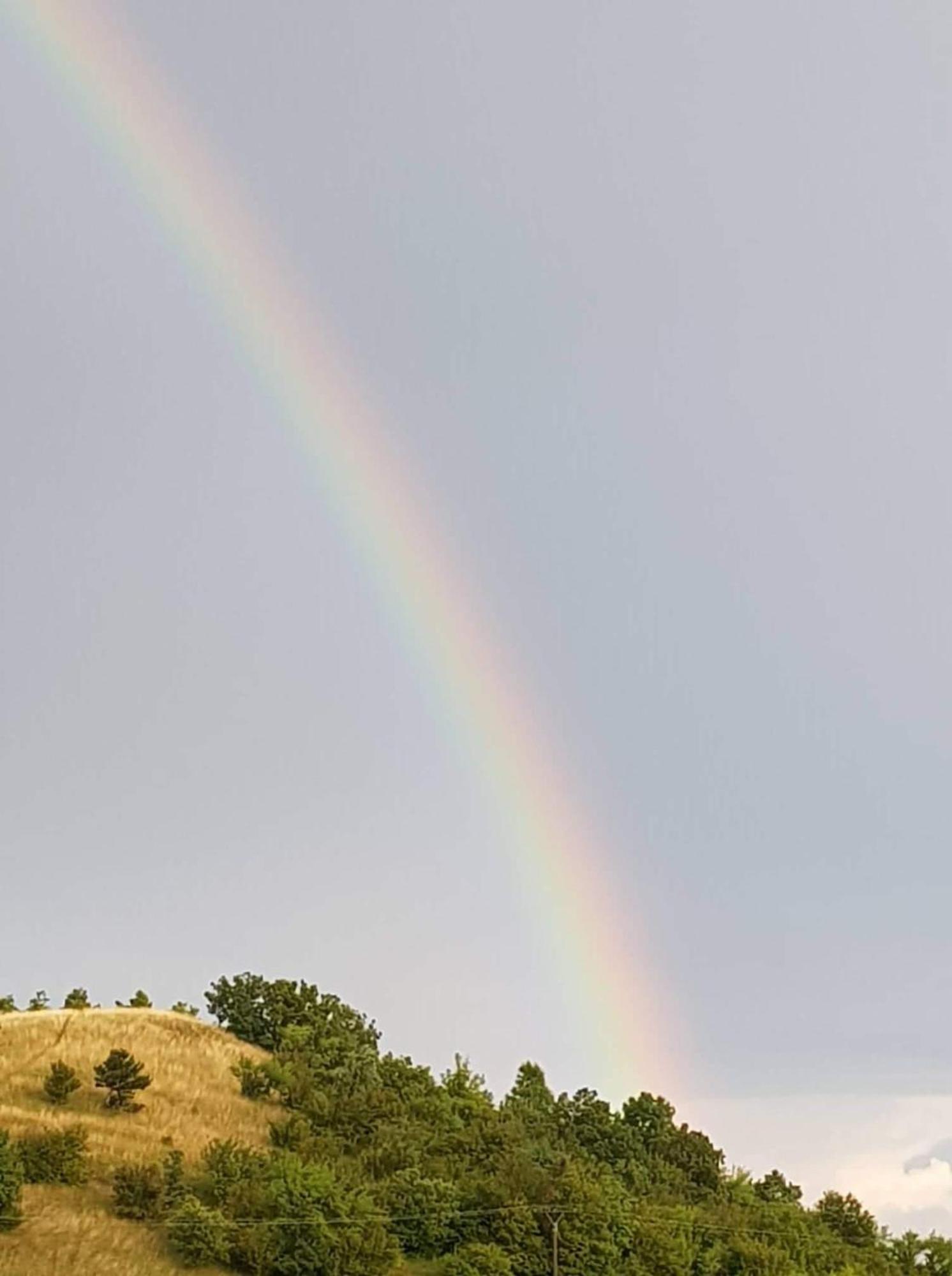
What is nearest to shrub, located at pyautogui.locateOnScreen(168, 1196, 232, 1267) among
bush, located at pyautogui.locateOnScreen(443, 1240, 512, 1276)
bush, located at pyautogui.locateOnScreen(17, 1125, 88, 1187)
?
bush, located at pyautogui.locateOnScreen(17, 1125, 88, 1187)

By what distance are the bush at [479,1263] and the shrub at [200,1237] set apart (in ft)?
26.8

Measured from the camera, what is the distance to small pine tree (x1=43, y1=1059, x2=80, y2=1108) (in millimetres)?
66000

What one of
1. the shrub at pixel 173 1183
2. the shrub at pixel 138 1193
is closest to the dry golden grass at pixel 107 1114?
the shrub at pixel 138 1193

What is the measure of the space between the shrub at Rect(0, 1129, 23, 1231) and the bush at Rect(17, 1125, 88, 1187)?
245 centimetres

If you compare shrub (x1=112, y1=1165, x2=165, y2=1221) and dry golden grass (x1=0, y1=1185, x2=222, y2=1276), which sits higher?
shrub (x1=112, y1=1165, x2=165, y2=1221)

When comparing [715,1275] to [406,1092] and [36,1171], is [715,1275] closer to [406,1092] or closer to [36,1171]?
[406,1092]

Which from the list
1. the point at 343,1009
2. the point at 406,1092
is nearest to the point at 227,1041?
the point at 343,1009

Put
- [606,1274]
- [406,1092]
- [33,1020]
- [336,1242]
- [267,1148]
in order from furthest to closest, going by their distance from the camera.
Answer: [33,1020] → [406,1092] → [267,1148] → [606,1274] → [336,1242]

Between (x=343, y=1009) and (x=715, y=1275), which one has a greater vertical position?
(x=343, y=1009)

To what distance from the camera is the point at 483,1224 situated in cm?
5447

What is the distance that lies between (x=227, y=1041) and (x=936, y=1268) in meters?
40.7

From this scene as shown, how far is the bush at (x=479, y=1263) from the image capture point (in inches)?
1988

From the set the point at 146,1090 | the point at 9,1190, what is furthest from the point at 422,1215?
the point at 146,1090

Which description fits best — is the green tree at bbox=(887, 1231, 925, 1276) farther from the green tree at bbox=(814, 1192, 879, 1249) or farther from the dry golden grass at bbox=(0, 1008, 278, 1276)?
the dry golden grass at bbox=(0, 1008, 278, 1276)
